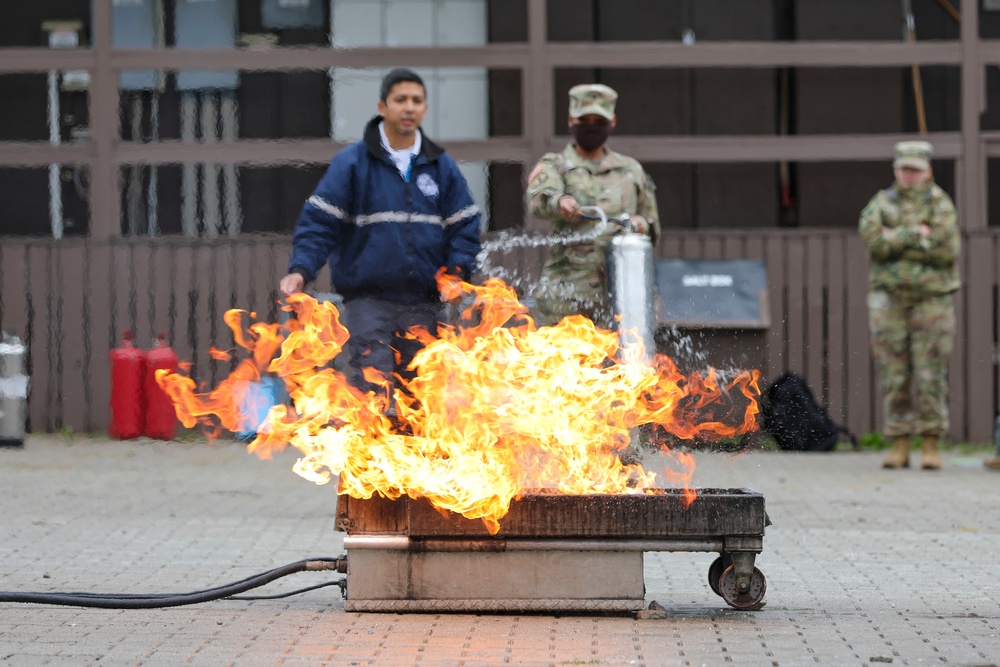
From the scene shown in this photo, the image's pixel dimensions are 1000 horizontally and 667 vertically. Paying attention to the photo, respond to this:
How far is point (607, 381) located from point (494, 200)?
28.6ft

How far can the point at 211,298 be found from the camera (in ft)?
49.2

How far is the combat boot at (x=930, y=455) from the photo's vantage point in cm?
1252

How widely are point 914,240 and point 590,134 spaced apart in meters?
3.70

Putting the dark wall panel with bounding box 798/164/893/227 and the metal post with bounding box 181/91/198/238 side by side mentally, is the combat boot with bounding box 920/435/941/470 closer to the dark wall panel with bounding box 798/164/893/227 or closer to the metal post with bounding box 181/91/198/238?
the dark wall panel with bounding box 798/164/893/227

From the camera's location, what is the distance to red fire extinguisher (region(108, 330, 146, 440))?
47.7 ft

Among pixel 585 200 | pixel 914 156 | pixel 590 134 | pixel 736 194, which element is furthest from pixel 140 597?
pixel 736 194

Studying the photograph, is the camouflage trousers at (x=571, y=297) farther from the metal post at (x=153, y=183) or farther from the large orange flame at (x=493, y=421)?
the metal post at (x=153, y=183)

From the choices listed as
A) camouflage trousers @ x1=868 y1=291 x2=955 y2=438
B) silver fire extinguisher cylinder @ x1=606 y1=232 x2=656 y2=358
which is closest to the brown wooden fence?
camouflage trousers @ x1=868 y1=291 x2=955 y2=438

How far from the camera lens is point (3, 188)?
1522 cm

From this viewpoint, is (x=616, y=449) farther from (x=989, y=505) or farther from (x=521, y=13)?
(x=521, y=13)

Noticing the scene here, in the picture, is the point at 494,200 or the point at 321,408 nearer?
the point at 321,408

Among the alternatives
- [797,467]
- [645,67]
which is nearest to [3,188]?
[645,67]

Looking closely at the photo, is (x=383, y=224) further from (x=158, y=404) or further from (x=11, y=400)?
(x=158, y=404)

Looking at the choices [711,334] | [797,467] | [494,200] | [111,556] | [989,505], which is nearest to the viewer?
[111,556]
